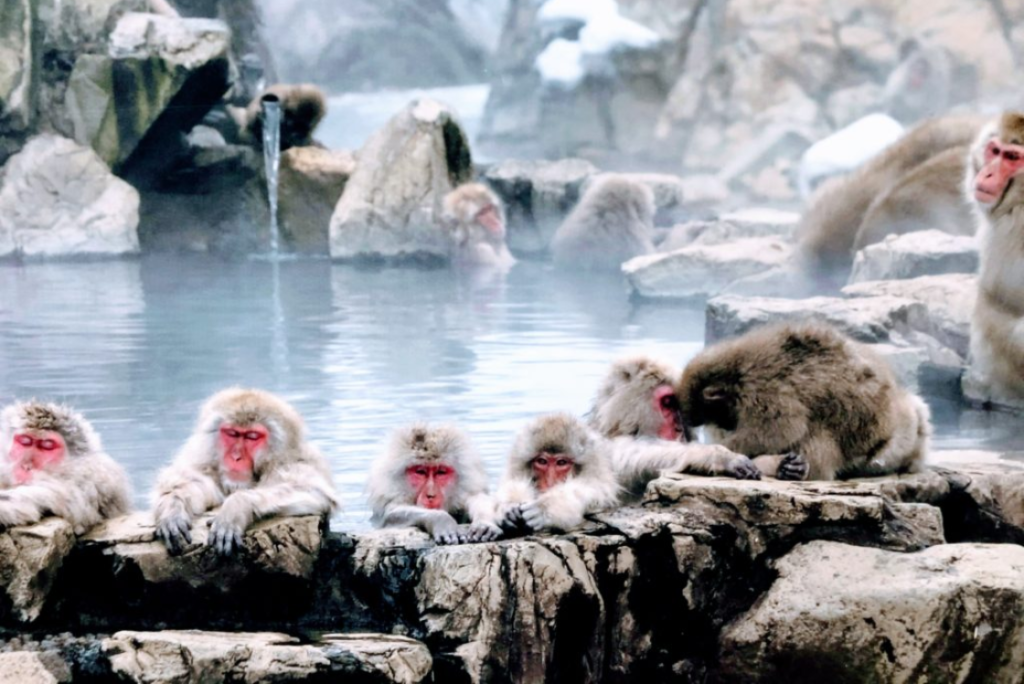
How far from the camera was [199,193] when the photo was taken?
44.3 ft

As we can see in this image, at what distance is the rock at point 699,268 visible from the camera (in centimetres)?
1014

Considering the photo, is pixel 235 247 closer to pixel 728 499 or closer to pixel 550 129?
pixel 550 129

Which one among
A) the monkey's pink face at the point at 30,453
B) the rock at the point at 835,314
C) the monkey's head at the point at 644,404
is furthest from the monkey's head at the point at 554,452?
the rock at the point at 835,314

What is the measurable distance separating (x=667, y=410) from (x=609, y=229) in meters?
8.21

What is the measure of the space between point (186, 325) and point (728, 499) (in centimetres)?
588

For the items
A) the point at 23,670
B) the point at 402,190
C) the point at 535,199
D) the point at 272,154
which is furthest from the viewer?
the point at 535,199

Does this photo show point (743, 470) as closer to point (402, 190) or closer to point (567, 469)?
point (567, 469)

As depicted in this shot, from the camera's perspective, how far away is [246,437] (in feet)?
12.1

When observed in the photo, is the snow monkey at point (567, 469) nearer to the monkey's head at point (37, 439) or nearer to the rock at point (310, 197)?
the monkey's head at point (37, 439)

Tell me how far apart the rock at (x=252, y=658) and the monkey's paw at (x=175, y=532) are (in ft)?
0.71

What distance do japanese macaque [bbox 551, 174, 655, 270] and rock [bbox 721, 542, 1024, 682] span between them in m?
8.50

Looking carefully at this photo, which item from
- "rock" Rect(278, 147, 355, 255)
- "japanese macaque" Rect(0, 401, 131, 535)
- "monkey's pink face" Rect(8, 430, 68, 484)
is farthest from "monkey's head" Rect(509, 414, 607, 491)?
"rock" Rect(278, 147, 355, 255)

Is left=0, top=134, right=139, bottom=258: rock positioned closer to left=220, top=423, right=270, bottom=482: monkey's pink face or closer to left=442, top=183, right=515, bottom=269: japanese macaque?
left=442, top=183, right=515, bottom=269: japanese macaque

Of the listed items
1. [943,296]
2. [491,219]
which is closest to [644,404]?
[943,296]
